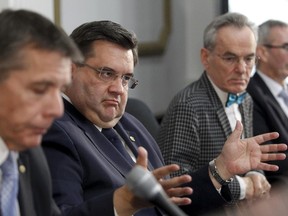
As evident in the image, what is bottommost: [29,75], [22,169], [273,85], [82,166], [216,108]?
[273,85]

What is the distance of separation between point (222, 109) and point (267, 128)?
45cm

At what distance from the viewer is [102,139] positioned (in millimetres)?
2311

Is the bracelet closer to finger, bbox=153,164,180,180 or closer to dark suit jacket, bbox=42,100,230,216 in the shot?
dark suit jacket, bbox=42,100,230,216

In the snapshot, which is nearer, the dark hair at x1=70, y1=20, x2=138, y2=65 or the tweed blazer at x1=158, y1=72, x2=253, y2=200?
the dark hair at x1=70, y1=20, x2=138, y2=65

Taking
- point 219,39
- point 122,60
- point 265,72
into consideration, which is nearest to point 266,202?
point 122,60

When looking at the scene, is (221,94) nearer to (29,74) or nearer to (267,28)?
(267,28)

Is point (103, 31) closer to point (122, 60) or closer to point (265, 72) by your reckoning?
point (122, 60)

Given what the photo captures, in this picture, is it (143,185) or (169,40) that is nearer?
(143,185)

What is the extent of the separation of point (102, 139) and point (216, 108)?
2.79 feet

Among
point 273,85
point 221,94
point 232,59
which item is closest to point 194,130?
point 221,94

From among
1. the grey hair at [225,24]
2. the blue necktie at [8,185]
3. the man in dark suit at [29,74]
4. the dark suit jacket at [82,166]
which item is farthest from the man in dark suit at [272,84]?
the man in dark suit at [29,74]

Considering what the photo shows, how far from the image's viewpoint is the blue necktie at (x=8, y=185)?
1687 millimetres

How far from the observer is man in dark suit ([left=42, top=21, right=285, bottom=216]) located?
6.97 ft

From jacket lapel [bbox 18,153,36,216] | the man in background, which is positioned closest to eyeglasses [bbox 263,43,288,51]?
jacket lapel [bbox 18,153,36,216]
